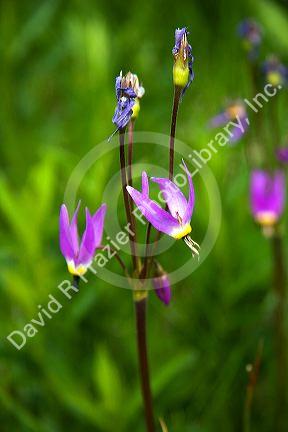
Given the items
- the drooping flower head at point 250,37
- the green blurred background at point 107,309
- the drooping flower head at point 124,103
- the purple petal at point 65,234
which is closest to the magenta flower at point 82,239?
the purple petal at point 65,234

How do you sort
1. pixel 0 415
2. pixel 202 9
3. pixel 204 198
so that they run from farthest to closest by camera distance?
pixel 202 9, pixel 204 198, pixel 0 415

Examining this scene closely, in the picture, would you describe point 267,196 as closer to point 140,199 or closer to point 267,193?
point 267,193

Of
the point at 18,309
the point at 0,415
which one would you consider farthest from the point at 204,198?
the point at 0,415

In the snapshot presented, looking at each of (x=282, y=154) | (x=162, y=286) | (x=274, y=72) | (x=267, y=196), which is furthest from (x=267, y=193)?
(x=162, y=286)

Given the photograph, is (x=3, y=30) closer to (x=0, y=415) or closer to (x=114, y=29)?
(x=114, y=29)

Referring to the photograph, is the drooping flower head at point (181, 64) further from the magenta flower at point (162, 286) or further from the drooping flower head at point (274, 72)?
the drooping flower head at point (274, 72)
